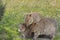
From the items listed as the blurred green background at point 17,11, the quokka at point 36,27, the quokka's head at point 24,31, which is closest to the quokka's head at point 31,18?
the quokka at point 36,27

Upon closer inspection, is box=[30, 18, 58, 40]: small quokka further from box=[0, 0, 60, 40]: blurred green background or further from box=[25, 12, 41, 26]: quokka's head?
box=[0, 0, 60, 40]: blurred green background

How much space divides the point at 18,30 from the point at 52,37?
33.7 inches

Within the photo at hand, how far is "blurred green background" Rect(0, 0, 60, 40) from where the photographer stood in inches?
301

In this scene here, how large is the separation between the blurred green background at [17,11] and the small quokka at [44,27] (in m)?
0.30

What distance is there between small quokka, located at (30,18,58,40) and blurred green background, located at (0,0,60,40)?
296mm

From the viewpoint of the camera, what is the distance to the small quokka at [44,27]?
748cm

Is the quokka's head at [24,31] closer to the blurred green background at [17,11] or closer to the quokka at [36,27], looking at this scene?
the quokka at [36,27]

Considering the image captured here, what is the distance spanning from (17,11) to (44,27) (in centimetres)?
219

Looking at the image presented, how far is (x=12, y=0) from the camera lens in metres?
10.7

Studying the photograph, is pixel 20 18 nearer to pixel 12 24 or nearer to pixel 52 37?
pixel 12 24

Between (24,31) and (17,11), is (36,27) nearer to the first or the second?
(24,31)

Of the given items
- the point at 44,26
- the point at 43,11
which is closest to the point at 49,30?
the point at 44,26

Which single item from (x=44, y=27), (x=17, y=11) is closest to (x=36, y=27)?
(x=44, y=27)

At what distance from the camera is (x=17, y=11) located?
31.5 ft
